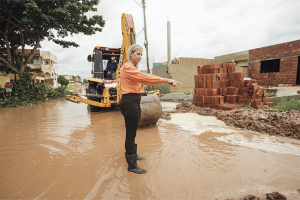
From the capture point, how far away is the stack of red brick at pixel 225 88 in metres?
5.71

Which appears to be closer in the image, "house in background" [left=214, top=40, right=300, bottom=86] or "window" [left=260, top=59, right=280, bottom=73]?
"house in background" [left=214, top=40, right=300, bottom=86]

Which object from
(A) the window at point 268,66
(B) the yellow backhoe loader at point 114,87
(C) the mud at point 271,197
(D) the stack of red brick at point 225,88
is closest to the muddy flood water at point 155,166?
(C) the mud at point 271,197

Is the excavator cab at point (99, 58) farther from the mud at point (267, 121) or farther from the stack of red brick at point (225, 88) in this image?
the mud at point (267, 121)

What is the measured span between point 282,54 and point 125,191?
12.9m

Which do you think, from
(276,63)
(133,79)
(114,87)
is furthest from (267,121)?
(276,63)

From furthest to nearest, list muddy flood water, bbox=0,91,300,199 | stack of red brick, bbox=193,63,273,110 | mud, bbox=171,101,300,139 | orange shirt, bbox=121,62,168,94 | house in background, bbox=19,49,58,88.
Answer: house in background, bbox=19,49,58,88 → stack of red brick, bbox=193,63,273,110 → mud, bbox=171,101,300,139 → orange shirt, bbox=121,62,168,94 → muddy flood water, bbox=0,91,300,199

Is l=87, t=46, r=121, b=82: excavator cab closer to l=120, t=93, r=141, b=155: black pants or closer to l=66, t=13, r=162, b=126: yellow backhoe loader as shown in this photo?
l=66, t=13, r=162, b=126: yellow backhoe loader

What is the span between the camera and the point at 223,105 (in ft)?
18.8

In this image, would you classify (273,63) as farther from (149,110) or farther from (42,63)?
(42,63)

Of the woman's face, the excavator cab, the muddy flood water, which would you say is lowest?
the muddy flood water

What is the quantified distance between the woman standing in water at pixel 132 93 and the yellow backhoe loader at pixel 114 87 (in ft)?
5.92

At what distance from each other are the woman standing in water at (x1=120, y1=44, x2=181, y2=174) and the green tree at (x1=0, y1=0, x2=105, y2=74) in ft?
31.7

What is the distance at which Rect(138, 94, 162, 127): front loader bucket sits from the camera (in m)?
3.96

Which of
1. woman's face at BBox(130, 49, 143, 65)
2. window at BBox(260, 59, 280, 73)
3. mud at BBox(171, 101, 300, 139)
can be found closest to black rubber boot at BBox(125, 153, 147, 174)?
woman's face at BBox(130, 49, 143, 65)
